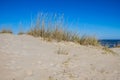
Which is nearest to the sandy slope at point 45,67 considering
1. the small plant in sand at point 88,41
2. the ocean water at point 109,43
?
the small plant in sand at point 88,41

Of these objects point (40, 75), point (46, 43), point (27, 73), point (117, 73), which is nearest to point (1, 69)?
point (27, 73)

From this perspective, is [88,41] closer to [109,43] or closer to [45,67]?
[109,43]

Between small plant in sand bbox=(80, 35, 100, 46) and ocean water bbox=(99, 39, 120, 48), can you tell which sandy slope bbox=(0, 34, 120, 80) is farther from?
ocean water bbox=(99, 39, 120, 48)

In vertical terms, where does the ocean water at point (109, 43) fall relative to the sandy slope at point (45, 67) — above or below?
above

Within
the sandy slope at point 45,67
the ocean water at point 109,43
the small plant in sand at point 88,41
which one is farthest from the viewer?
the ocean water at point 109,43

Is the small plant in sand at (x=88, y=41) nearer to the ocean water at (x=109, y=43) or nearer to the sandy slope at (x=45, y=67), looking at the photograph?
the ocean water at (x=109, y=43)

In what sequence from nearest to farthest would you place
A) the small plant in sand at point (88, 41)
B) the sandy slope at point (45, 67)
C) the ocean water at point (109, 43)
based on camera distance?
the sandy slope at point (45, 67), the small plant in sand at point (88, 41), the ocean water at point (109, 43)

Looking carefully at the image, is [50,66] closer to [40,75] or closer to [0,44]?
[40,75]

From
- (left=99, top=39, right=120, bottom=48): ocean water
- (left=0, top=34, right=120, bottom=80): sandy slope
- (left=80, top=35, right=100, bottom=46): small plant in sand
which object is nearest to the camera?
(left=0, top=34, right=120, bottom=80): sandy slope

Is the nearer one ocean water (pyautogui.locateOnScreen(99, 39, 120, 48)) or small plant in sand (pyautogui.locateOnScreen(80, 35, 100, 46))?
small plant in sand (pyautogui.locateOnScreen(80, 35, 100, 46))

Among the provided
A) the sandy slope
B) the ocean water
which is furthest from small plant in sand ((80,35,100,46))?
the sandy slope

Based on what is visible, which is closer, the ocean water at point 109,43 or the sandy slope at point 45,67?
the sandy slope at point 45,67

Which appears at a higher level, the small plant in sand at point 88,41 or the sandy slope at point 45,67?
the small plant in sand at point 88,41

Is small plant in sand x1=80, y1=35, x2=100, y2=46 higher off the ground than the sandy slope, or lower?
higher
